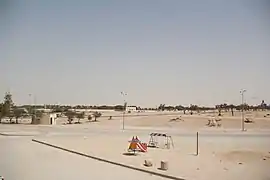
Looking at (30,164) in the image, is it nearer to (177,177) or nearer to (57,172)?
(57,172)

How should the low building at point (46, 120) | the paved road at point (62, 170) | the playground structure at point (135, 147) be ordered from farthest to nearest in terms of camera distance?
the low building at point (46, 120) < the playground structure at point (135, 147) < the paved road at point (62, 170)

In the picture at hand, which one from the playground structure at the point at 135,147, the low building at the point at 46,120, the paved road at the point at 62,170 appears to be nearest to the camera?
the paved road at the point at 62,170

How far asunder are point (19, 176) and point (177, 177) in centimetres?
289

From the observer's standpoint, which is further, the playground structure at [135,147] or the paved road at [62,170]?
the playground structure at [135,147]

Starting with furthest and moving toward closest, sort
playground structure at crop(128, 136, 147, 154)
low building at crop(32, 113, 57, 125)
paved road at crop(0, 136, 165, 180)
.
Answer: low building at crop(32, 113, 57, 125) < playground structure at crop(128, 136, 147, 154) < paved road at crop(0, 136, 165, 180)

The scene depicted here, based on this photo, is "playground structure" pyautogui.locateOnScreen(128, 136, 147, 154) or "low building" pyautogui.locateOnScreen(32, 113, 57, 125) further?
"low building" pyautogui.locateOnScreen(32, 113, 57, 125)

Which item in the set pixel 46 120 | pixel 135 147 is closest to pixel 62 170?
pixel 135 147

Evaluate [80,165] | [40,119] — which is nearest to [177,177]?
[80,165]

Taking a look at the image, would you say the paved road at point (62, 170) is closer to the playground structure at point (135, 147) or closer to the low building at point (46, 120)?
the playground structure at point (135, 147)

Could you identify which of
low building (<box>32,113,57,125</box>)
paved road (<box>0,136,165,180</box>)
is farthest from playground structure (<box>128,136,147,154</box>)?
low building (<box>32,113,57,125</box>)

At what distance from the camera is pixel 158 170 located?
8.05 meters

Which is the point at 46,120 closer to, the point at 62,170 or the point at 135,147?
the point at 135,147

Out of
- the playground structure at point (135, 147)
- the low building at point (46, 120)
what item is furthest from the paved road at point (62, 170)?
the low building at point (46, 120)

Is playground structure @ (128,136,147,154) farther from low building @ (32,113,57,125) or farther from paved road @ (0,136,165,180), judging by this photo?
low building @ (32,113,57,125)
